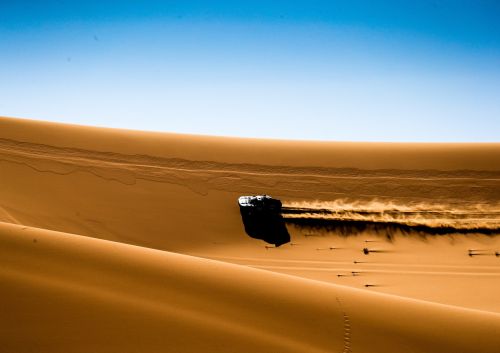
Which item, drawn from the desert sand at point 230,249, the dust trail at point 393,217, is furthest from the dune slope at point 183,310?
the dust trail at point 393,217

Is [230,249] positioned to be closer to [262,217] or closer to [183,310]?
[262,217]

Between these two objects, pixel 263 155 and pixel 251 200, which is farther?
pixel 263 155

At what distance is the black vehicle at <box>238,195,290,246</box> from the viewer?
1128 centimetres

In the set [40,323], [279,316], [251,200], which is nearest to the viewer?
[40,323]

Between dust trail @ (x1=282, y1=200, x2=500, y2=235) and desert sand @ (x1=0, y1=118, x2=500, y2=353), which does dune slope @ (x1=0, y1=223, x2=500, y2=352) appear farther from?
dust trail @ (x1=282, y1=200, x2=500, y2=235)

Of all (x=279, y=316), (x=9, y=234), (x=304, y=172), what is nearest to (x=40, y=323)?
(x=9, y=234)

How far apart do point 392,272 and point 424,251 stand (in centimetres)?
206

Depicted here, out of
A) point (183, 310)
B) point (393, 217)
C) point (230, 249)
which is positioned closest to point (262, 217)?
point (230, 249)

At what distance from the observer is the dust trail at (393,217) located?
11.4 meters

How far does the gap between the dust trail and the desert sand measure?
0.32ft

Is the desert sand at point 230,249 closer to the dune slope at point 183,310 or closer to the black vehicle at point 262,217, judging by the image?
the dune slope at point 183,310

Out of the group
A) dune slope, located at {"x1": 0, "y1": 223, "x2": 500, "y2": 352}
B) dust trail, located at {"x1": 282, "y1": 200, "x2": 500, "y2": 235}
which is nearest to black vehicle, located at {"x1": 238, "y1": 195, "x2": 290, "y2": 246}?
dust trail, located at {"x1": 282, "y1": 200, "x2": 500, "y2": 235}

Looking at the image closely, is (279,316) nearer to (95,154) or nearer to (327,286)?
(327,286)

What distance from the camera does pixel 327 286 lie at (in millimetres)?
4320
